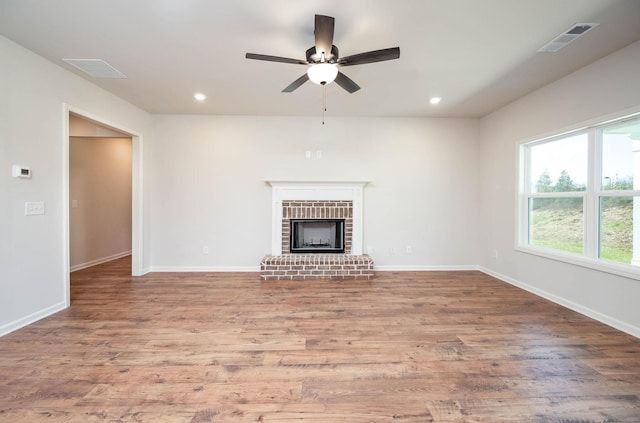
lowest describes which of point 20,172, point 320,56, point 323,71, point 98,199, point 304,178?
point 98,199

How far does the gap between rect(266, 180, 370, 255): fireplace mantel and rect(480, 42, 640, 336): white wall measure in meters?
2.09

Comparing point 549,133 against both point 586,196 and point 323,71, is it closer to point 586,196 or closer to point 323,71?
point 586,196

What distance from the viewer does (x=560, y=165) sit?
326 cm

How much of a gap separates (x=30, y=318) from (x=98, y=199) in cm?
307

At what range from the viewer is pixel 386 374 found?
1804 millimetres

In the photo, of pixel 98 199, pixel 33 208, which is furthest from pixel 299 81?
pixel 98 199

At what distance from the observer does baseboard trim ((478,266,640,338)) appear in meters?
2.38

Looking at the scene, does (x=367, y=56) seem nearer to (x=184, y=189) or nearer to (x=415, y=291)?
(x=415, y=291)

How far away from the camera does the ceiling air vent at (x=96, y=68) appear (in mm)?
2713

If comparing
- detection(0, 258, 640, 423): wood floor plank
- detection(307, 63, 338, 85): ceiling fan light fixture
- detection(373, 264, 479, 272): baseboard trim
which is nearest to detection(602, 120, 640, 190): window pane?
detection(0, 258, 640, 423): wood floor plank

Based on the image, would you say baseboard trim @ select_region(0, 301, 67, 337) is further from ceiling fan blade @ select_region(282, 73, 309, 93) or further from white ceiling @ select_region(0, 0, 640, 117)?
ceiling fan blade @ select_region(282, 73, 309, 93)

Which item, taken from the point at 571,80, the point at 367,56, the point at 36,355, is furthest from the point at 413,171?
the point at 36,355

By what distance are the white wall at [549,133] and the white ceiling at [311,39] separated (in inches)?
8.7

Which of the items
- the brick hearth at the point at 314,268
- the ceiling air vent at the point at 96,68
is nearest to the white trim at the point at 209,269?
the brick hearth at the point at 314,268
